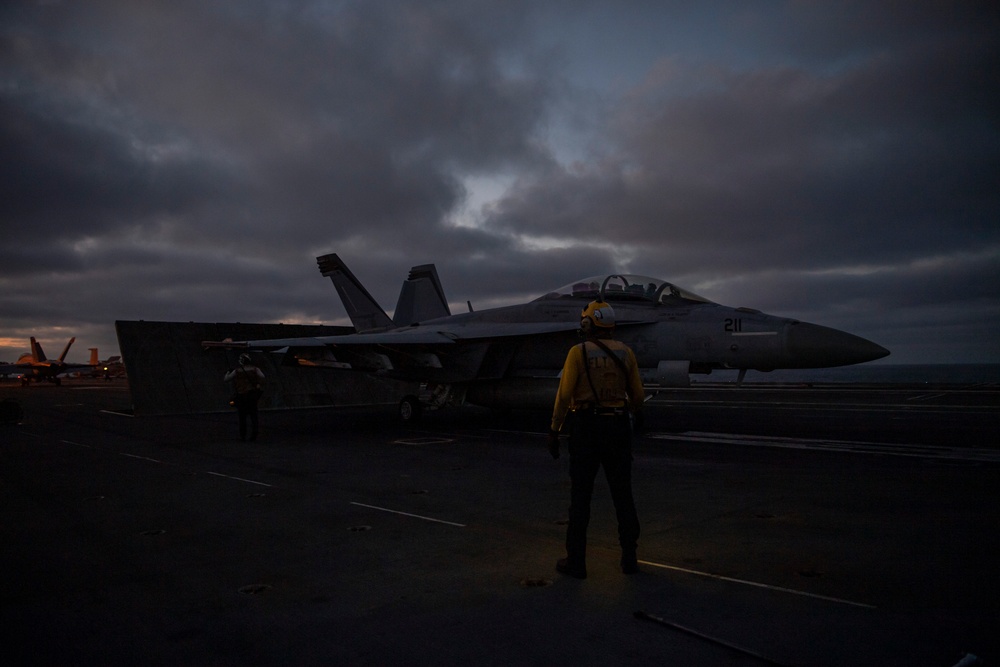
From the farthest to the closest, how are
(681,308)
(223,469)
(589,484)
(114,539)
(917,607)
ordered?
(681,308), (223,469), (114,539), (589,484), (917,607)

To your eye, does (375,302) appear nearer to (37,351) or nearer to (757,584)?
(757,584)

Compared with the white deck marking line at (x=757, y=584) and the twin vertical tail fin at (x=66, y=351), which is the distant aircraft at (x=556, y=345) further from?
the twin vertical tail fin at (x=66, y=351)

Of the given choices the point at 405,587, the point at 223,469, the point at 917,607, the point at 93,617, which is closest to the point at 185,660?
the point at 93,617

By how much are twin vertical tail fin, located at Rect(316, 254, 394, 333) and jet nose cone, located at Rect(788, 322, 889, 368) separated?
13.4m

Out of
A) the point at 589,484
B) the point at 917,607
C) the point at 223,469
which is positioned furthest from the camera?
the point at 223,469

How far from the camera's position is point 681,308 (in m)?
12.0

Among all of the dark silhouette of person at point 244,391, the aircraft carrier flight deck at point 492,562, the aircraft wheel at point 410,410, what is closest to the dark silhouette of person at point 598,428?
the aircraft carrier flight deck at point 492,562

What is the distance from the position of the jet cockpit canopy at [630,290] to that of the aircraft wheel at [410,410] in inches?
208

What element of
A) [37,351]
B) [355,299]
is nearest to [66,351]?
[37,351]

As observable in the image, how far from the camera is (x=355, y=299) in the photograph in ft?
68.1

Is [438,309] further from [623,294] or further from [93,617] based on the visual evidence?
[93,617]

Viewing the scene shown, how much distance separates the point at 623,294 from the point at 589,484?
8.77 m

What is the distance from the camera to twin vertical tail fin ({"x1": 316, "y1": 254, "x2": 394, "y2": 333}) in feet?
67.6

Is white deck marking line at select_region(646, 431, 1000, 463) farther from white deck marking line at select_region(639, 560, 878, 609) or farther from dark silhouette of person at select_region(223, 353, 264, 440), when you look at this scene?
dark silhouette of person at select_region(223, 353, 264, 440)
